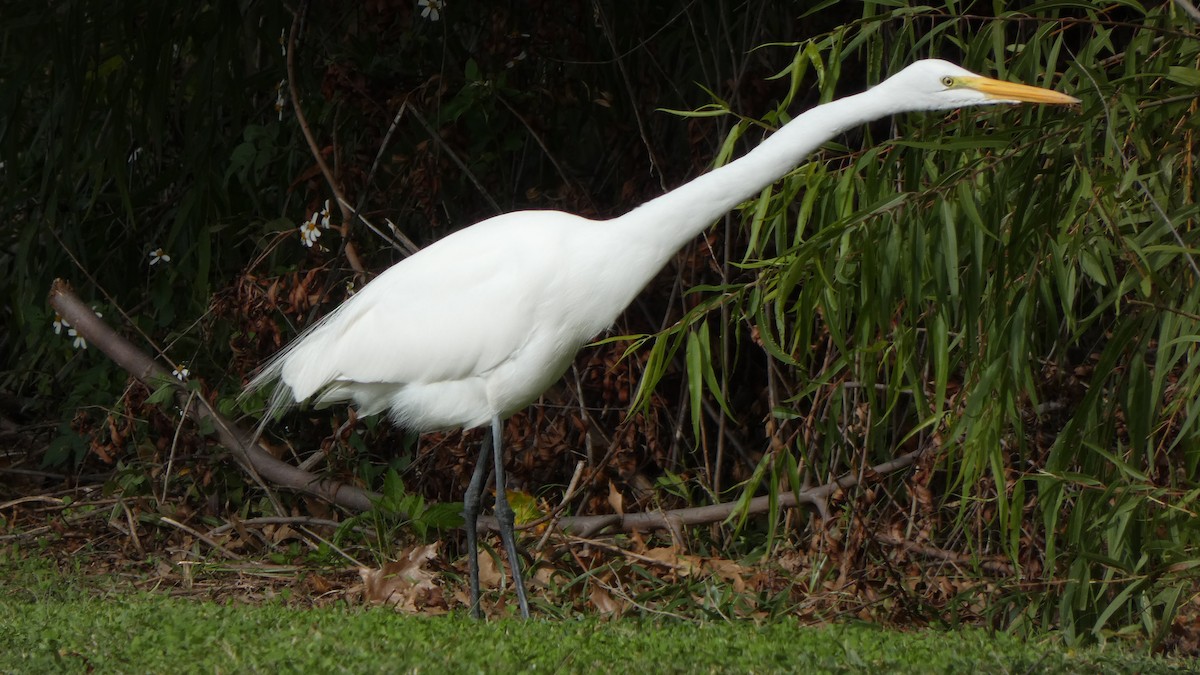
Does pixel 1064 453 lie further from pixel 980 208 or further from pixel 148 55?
pixel 148 55

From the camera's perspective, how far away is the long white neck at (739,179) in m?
2.74

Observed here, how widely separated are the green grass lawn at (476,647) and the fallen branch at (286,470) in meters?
1.11

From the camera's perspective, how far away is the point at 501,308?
3.25 m

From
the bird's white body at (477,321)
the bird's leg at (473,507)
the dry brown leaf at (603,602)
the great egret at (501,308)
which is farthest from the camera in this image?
the dry brown leaf at (603,602)

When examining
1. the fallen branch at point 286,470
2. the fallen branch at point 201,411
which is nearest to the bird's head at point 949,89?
the fallen branch at point 286,470

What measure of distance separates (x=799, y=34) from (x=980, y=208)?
6.53ft

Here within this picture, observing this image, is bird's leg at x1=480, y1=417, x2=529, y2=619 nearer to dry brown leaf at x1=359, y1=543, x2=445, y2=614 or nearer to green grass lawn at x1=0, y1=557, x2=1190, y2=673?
green grass lawn at x1=0, y1=557, x2=1190, y2=673

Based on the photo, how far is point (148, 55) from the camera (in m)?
4.32

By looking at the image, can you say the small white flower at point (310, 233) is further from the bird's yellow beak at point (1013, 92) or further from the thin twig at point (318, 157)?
the bird's yellow beak at point (1013, 92)

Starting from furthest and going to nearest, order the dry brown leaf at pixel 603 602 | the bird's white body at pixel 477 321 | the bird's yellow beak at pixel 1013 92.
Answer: the dry brown leaf at pixel 603 602
the bird's white body at pixel 477 321
the bird's yellow beak at pixel 1013 92

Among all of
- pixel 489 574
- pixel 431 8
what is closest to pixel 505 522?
pixel 489 574

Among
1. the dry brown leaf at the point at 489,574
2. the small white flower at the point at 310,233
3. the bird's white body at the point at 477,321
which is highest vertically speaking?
the small white flower at the point at 310,233

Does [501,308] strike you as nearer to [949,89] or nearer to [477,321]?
[477,321]

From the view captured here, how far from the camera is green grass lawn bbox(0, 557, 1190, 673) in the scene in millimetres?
2398
